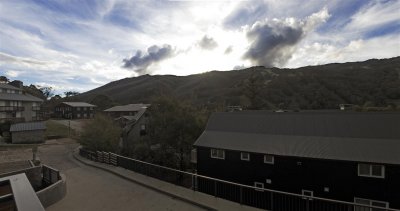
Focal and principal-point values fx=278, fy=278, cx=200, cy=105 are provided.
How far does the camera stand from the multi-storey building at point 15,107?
47350 millimetres

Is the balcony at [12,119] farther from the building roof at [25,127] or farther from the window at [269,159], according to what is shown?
the window at [269,159]

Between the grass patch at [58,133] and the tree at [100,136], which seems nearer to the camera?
the tree at [100,136]

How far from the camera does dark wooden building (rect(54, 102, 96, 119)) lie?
262 feet

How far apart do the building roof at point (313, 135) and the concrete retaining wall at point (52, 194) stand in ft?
42.5

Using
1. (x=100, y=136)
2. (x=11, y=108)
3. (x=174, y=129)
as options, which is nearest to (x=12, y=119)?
(x=11, y=108)

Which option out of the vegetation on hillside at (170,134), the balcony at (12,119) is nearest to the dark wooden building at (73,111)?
the balcony at (12,119)

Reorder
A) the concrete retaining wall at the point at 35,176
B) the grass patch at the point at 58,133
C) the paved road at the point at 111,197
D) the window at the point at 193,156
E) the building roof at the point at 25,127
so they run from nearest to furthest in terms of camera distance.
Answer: the paved road at the point at 111,197
the concrete retaining wall at the point at 35,176
the window at the point at 193,156
the building roof at the point at 25,127
the grass patch at the point at 58,133

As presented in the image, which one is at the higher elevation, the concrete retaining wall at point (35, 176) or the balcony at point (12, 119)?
the balcony at point (12, 119)

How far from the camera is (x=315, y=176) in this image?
17.4 meters

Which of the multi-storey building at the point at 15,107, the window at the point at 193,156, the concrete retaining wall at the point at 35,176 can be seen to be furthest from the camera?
the multi-storey building at the point at 15,107

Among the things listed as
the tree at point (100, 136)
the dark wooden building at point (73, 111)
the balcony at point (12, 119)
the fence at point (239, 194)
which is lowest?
the fence at point (239, 194)

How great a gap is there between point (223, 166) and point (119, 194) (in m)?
11.9

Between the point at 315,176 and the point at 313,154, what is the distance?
4.46 ft

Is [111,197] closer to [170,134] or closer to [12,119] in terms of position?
[170,134]
